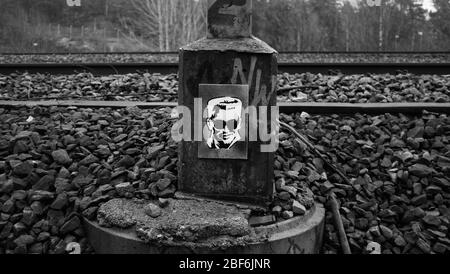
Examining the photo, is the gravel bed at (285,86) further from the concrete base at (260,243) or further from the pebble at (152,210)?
the pebble at (152,210)

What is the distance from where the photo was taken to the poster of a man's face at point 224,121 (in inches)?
136

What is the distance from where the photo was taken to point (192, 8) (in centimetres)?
2205

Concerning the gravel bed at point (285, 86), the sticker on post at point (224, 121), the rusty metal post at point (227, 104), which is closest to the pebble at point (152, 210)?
the rusty metal post at point (227, 104)

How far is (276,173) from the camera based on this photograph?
3.86 metres

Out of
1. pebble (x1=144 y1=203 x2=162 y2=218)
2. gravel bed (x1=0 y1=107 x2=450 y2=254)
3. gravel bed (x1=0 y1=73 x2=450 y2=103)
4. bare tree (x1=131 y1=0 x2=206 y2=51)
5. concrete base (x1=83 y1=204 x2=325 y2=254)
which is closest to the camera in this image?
concrete base (x1=83 y1=204 x2=325 y2=254)

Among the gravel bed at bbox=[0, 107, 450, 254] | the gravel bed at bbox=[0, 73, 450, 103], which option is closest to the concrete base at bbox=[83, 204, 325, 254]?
the gravel bed at bbox=[0, 107, 450, 254]

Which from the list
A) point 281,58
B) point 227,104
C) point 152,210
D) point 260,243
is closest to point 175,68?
point 281,58

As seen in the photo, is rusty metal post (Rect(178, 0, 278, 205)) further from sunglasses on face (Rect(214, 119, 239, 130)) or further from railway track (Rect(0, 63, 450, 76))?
railway track (Rect(0, 63, 450, 76))

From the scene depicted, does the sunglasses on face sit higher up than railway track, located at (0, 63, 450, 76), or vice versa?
railway track, located at (0, 63, 450, 76)

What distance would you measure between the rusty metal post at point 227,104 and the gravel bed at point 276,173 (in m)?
0.28

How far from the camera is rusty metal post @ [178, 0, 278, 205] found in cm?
343

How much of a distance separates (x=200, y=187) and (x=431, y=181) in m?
2.19

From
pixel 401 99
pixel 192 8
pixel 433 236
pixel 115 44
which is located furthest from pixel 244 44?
pixel 115 44

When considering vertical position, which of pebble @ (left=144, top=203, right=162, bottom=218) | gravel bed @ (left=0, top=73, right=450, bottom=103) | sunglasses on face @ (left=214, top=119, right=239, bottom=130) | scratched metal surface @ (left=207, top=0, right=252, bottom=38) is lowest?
pebble @ (left=144, top=203, right=162, bottom=218)
